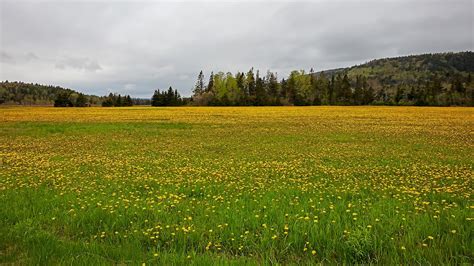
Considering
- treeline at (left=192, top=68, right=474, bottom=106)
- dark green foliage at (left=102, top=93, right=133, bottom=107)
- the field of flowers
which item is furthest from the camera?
dark green foliage at (left=102, top=93, right=133, bottom=107)

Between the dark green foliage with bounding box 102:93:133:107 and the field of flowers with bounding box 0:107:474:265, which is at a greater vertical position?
the dark green foliage with bounding box 102:93:133:107

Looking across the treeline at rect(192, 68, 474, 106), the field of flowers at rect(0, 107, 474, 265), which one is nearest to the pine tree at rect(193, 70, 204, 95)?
the treeline at rect(192, 68, 474, 106)

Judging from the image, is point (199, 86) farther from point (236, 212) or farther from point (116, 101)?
point (236, 212)

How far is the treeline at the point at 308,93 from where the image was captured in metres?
117

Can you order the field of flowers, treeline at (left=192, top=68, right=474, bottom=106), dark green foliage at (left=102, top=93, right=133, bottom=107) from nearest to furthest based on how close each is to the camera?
the field of flowers
treeline at (left=192, top=68, right=474, bottom=106)
dark green foliage at (left=102, top=93, right=133, bottom=107)

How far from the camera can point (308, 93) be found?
129 meters

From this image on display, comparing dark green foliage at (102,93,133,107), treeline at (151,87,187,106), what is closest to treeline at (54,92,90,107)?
dark green foliage at (102,93,133,107)

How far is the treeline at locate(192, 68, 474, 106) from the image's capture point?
11744cm

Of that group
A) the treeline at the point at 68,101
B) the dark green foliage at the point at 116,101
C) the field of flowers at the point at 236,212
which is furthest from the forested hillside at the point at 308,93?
the field of flowers at the point at 236,212

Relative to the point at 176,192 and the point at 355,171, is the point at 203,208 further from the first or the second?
the point at 355,171

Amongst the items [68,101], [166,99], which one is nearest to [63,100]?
[68,101]

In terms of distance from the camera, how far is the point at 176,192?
9.95 metres

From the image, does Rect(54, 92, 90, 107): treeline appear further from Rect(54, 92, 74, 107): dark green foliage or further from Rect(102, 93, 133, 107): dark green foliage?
Rect(102, 93, 133, 107): dark green foliage

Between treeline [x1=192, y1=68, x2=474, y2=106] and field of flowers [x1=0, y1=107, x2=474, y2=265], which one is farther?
treeline [x1=192, y1=68, x2=474, y2=106]
